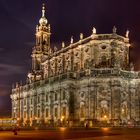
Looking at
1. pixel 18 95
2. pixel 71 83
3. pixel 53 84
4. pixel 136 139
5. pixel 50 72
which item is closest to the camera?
pixel 136 139

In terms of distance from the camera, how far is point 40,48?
109750 mm

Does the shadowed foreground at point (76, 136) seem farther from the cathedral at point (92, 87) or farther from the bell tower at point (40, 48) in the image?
the bell tower at point (40, 48)

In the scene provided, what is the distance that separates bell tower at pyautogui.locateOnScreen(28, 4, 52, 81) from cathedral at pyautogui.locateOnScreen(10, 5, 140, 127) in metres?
11.6

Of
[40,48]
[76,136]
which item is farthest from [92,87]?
[76,136]

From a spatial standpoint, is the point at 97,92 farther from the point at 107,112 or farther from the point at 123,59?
the point at 123,59

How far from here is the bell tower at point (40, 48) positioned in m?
109

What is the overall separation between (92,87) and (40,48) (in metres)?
36.0

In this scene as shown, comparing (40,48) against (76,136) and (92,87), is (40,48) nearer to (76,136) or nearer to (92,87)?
(92,87)

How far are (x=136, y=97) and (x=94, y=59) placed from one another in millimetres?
12479

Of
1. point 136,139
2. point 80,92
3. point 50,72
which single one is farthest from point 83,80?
point 136,139

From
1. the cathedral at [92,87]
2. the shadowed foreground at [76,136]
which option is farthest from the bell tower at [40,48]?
the shadowed foreground at [76,136]

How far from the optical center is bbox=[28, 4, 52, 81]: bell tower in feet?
→ 357

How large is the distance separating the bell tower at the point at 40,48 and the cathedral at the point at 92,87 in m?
11.6

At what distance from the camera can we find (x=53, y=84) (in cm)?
8881
